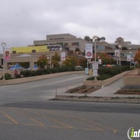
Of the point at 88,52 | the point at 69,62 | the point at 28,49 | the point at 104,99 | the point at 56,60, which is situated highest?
the point at 28,49

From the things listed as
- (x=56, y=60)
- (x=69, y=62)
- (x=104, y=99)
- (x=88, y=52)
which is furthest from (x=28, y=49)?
(x=104, y=99)

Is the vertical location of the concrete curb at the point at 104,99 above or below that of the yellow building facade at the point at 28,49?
below

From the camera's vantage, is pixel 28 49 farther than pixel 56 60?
Yes

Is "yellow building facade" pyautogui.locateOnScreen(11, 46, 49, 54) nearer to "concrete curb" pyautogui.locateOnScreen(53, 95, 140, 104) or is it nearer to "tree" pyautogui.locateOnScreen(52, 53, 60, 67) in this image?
"tree" pyautogui.locateOnScreen(52, 53, 60, 67)

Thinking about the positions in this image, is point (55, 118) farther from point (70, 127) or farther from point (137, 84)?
point (137, 84)

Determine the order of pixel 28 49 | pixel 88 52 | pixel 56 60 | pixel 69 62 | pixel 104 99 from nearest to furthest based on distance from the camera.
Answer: pixel 104 99, pixel 88 52, pixel 69 62, pixel 56 60, pixel 28 49

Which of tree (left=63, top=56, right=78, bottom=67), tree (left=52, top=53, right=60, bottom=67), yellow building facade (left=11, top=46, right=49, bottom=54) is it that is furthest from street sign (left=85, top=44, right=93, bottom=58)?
yellow building facade (left=11, top=46, right=49, bottom=54)

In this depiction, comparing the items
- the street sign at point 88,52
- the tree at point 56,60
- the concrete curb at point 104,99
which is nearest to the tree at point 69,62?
the tree at point 56,60

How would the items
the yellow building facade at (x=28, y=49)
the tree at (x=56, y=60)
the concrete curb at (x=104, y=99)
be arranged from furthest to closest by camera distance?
the yellow building facade at (x=28, y=49)
the tree at (x=56, y=60)
the concrete curb at (x=104, y=99)

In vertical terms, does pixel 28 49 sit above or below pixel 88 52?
above

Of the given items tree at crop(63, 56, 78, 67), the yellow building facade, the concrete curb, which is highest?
the yellow building facade

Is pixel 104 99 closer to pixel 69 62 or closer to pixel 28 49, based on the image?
pixel 69 62

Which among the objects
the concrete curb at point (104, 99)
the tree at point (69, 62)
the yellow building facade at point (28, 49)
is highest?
the yellow building facade at point (28, 49)

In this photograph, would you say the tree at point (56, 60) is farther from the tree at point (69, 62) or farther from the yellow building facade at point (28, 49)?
the yellow building facade at point (28, 49)
